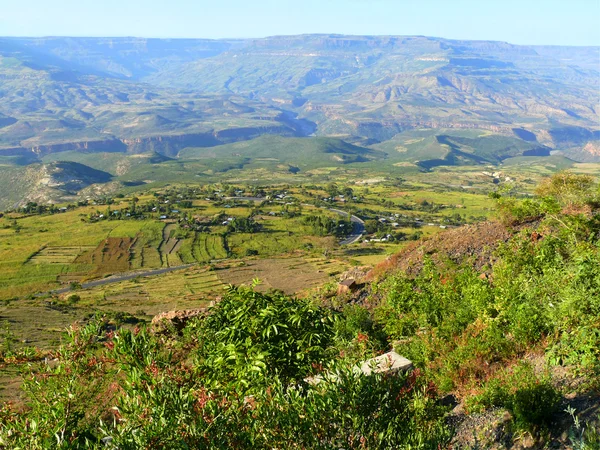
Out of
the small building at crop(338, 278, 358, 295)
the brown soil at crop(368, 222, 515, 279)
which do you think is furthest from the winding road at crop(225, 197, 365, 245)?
the small building at crop(338, 278, 358, 295)

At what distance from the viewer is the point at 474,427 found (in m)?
12.7

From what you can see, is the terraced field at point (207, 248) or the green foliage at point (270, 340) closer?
the green foliage at point (270, 340)

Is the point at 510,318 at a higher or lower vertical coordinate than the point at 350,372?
lower

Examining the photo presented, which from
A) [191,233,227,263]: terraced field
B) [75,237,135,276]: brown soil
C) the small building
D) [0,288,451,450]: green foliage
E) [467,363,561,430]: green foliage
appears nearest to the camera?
[0,288,451,450]: green foliage

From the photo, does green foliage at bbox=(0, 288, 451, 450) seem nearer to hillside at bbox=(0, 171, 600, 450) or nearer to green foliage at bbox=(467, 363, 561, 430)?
hillside at bbox=(0, 171, 600, 450)

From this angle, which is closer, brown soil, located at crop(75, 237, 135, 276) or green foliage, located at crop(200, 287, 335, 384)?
green foliage, located at crop(200, 287, 335, 384)

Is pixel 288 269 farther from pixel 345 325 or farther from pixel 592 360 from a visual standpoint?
pixel 592 360

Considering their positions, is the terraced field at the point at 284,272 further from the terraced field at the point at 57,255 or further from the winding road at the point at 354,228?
the terraced field at the point at 57,255

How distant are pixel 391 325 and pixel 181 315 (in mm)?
13083

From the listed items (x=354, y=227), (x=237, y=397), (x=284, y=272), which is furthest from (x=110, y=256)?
(x=237, y=397)

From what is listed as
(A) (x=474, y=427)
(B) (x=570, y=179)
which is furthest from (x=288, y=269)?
(A) (x=474, y=427)

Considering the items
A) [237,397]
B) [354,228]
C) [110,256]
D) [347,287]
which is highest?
[237,397]

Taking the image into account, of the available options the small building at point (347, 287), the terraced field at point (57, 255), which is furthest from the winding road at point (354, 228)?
the small building at point (347, 287)

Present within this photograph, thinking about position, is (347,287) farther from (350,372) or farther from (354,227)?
(354,227)
